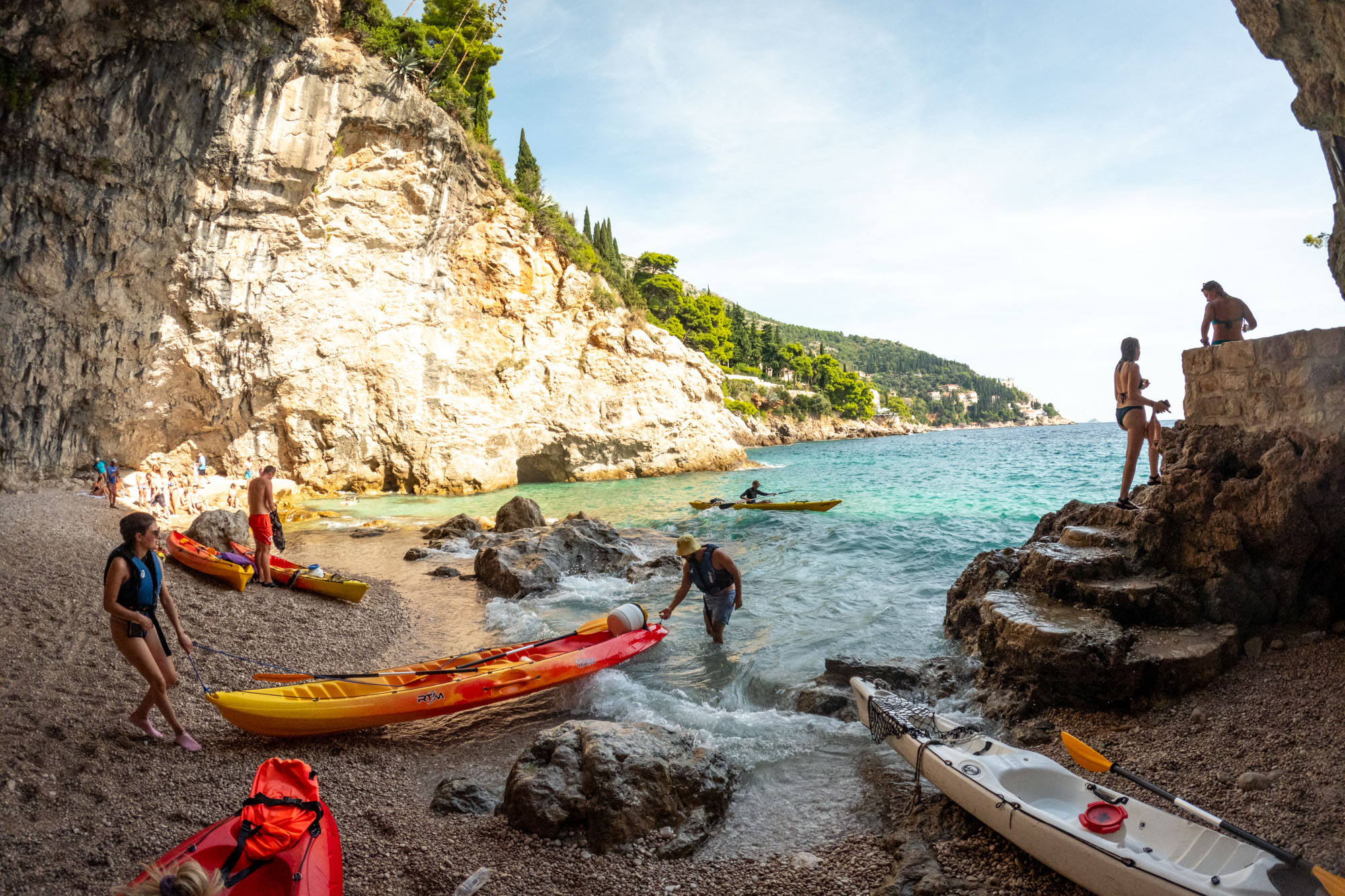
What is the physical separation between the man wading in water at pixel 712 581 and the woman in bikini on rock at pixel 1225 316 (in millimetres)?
5495

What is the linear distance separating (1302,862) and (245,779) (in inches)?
234

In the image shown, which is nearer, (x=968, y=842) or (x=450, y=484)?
(x=968, y=842)

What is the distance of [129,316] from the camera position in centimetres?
1798

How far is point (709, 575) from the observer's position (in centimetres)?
780

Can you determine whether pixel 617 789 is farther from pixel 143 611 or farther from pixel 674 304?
pixel 674 304

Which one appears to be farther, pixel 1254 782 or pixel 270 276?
pixel 270 276

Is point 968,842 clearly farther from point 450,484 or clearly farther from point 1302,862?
point 450,484

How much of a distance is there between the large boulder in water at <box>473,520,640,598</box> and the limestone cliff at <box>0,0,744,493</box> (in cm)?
1277

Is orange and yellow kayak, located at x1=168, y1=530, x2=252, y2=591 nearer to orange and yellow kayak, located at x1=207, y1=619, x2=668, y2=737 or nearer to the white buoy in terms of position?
orange and yellow kayak, located at x1=207, y1=619, x2=668, y2=737

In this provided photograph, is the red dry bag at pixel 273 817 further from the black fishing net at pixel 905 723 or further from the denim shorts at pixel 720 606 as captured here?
the denim shorts at pixel 720 606

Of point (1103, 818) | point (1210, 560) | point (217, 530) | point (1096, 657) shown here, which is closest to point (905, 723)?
point (1103, 818)

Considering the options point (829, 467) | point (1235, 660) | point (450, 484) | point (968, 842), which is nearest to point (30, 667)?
point (968, 842)

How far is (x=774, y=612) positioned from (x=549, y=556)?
4.43 meters

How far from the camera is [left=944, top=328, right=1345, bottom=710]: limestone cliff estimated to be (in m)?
5.17
